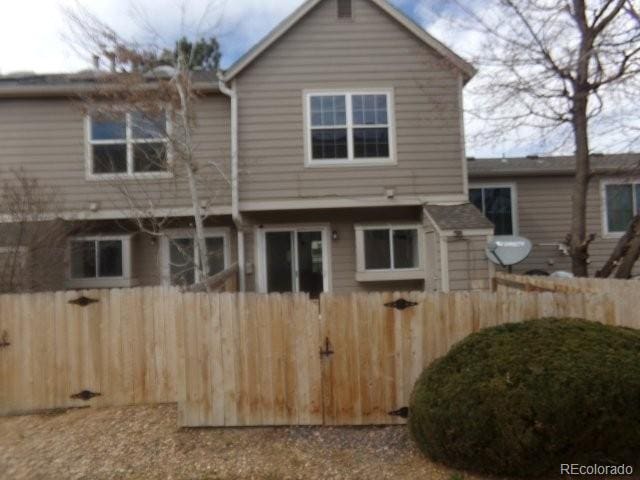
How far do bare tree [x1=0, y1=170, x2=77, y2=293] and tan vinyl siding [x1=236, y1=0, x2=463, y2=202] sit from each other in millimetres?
3729

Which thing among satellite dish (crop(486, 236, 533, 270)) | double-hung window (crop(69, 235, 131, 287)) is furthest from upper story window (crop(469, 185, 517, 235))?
double-hung window (crop(69, 235, 131, 287))

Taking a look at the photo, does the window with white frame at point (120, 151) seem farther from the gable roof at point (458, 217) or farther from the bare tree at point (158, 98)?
the gable roof at point (458, 217)

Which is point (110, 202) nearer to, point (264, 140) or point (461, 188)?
point (264, 140)

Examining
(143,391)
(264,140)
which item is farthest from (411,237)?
(143,391)

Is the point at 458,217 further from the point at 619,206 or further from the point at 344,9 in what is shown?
the point at 619,206

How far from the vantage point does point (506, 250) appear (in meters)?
9.32

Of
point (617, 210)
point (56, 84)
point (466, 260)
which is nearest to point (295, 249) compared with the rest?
point (466, 260)

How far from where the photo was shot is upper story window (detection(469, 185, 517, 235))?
13.1m

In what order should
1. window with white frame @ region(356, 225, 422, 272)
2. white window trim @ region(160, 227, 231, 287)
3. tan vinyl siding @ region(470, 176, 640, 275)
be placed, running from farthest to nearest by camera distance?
1. tan vinyl siding @ region(470, 176, 640, 275)
2. white window trim @ region(160, 227, 231, 287)
3. window with white frame @ region(356, 225, 422, 272)

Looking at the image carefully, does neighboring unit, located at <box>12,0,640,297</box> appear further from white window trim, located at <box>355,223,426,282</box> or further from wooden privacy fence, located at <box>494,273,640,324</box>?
wooden privacy fence, located at <box>494,273,640,324</box>

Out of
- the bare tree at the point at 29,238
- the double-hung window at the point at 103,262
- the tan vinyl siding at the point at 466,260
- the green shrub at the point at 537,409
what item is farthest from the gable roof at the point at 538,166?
the bare tree at the point at 29,238

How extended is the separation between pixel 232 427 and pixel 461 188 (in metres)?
7.31

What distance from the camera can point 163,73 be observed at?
29.8 feet

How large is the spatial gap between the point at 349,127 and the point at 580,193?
485 centimetres
